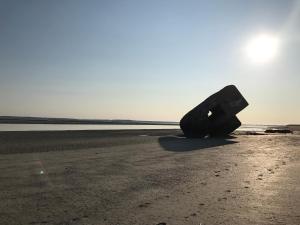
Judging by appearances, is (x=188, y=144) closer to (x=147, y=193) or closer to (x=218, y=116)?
(x=218, y=116)

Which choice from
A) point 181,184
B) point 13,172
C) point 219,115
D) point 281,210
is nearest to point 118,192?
point 181,184

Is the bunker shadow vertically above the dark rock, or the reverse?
the dark rock

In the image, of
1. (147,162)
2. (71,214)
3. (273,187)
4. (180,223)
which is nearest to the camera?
(180,223)

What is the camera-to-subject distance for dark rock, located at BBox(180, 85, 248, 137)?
2156 centimetres

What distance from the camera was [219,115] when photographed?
22734 millimetres

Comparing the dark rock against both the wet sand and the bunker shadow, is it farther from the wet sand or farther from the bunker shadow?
the wet sand

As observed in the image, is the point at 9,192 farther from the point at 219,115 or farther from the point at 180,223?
the point at 219,115

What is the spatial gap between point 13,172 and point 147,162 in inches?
134

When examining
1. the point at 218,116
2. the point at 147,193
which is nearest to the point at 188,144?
the point at 218,116

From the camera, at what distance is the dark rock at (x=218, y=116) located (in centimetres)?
2156

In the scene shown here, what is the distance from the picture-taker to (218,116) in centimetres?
2273

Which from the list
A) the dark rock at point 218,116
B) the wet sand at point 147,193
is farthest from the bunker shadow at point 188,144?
the wet sand at point 147,193

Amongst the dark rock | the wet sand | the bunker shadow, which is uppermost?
the dark rock

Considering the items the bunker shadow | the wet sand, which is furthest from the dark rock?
the wet sand
